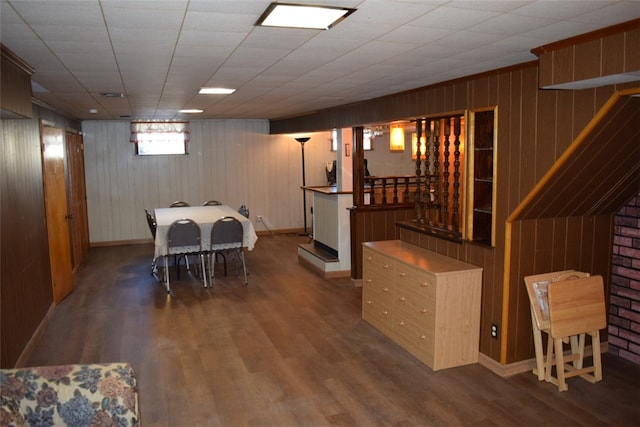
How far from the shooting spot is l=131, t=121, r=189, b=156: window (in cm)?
912

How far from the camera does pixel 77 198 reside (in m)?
7.91

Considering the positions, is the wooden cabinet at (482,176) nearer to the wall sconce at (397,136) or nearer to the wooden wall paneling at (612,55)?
the wooden wall paneling at (612,55)

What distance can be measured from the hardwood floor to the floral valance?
12.3 ft

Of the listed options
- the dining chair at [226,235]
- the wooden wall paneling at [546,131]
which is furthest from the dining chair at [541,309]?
the dining chair at [226,235]

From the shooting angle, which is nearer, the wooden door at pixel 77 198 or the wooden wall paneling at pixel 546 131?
the wooden wall paneling at pixel 546 131

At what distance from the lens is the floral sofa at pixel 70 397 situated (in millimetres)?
2252

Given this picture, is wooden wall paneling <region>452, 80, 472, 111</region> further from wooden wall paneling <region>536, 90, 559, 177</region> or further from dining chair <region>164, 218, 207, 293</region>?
dining chair <region>164, 218, 207, 293</region>

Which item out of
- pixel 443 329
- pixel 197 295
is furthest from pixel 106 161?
pixel 443 329

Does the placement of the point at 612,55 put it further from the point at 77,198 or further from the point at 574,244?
the point at 77,198

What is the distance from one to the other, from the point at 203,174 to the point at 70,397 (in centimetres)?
758

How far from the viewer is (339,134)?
263 inches

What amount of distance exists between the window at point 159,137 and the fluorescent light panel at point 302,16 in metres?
7.25

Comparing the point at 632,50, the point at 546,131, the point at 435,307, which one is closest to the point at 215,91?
the point at 435,307

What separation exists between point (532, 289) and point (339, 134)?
366cm
